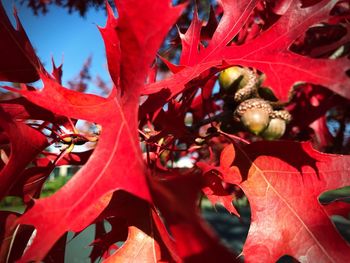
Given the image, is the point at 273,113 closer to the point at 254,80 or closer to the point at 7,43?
the point at 254,80

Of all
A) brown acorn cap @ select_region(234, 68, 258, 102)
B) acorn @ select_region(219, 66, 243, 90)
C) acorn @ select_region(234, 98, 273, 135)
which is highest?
acorn @ select_region(219, 66, 243, 90)

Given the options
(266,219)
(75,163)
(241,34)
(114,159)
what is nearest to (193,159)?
(241,34)

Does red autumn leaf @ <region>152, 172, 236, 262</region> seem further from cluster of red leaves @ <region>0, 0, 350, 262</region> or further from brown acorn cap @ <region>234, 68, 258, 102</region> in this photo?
brown acorn cap @ <region>234, 68, 258, 102</region>

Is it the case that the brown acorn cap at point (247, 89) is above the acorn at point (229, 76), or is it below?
below

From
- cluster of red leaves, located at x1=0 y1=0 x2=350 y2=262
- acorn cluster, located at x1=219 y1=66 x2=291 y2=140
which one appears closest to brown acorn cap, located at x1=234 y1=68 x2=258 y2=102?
acorn cluster, located at x1=219 y1=66 x2=291 y2=140

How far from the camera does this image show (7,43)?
557mm

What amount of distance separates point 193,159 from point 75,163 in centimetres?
120

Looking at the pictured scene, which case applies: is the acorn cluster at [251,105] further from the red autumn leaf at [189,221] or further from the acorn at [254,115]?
the red autumn leaf at [189,221]

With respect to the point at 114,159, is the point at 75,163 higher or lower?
lower

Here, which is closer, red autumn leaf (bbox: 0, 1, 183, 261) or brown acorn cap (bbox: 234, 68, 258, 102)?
red autumn leaf (bbox: 0, 1, 183, 261)

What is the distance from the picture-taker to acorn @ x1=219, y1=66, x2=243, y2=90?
0.91 metres

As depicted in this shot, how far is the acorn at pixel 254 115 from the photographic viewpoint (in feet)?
2.71

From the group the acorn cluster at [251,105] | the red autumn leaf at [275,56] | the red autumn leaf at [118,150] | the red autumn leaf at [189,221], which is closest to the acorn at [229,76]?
the acorn cluster at [251,105]

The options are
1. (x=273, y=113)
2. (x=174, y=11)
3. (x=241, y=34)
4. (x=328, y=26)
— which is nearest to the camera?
(x=174, y=11)
